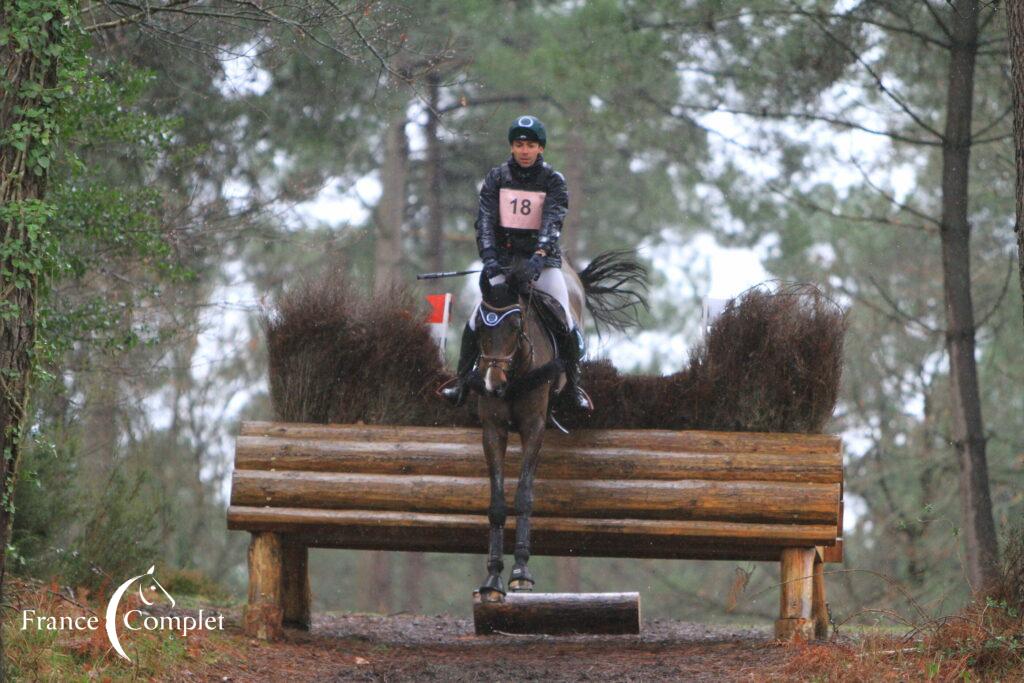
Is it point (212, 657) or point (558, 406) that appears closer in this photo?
point (212, 657)

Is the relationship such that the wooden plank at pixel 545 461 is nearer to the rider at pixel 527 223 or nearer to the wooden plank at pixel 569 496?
the wooden plank at pixel 569 496

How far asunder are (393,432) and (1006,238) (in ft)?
41.8

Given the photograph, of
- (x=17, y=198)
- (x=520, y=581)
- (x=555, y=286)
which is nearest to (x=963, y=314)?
(x=555, y=286)

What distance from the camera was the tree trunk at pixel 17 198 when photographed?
6727mm

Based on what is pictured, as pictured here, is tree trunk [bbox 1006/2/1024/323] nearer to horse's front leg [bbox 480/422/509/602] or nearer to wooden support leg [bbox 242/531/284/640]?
horse's front leg [bbox 480/422/509/602]

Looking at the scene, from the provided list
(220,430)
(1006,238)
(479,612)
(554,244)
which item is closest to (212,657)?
(479,612)

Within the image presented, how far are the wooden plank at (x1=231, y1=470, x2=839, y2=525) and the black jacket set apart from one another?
1.80 m

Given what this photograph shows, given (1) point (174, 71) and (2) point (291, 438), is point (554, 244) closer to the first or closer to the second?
(2) point (291, 438)

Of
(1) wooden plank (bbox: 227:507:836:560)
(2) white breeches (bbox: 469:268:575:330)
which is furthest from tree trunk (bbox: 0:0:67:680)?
(2) white breeches (bbox: 469:268:575:330)

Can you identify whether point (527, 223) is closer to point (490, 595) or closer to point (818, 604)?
point (490, 595)

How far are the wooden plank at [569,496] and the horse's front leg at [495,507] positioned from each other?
1.62ft

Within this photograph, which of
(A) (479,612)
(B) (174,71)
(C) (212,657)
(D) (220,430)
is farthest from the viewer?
(D) (220,430)

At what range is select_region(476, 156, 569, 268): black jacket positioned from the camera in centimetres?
925

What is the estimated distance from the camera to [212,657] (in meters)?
8.04
